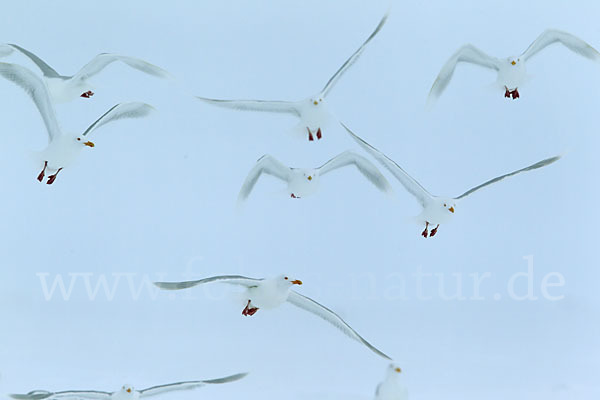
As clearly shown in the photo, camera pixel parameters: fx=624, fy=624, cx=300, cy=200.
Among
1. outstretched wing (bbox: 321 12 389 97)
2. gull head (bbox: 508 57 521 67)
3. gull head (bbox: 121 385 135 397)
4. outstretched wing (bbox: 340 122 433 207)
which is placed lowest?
gull head (bbox: 121 385 135 397)

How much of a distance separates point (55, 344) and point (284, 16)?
908mm

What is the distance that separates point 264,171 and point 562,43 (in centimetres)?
75

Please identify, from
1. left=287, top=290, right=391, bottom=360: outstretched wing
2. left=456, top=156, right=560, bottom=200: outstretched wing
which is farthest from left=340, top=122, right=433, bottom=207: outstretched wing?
left=287, top=290, right=391, bottom=360: outstretched wing

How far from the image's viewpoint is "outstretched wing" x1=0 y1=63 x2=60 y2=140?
1399 mm

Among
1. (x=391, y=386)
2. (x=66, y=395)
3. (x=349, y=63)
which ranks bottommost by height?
(x=66, y=395)

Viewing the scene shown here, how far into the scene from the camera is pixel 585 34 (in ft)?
4.77

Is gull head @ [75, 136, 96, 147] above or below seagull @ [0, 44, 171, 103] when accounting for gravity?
below

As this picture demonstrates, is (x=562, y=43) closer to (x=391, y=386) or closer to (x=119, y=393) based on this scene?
(x=391, y=386)

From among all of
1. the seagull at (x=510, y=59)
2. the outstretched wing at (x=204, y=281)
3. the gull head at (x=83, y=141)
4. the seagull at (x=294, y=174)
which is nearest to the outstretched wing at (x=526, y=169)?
the seagull at (x=510, y=59)

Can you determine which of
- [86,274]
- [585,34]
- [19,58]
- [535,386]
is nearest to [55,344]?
[86,274]

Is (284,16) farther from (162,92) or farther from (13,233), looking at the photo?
(13,233)

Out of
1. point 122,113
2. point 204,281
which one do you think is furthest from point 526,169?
point 122,113

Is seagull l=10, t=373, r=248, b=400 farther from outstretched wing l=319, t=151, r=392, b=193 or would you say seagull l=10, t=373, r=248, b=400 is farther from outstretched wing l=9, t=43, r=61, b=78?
outstretched wing l=9, t=43, r=61, b=78

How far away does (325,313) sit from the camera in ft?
4.66
